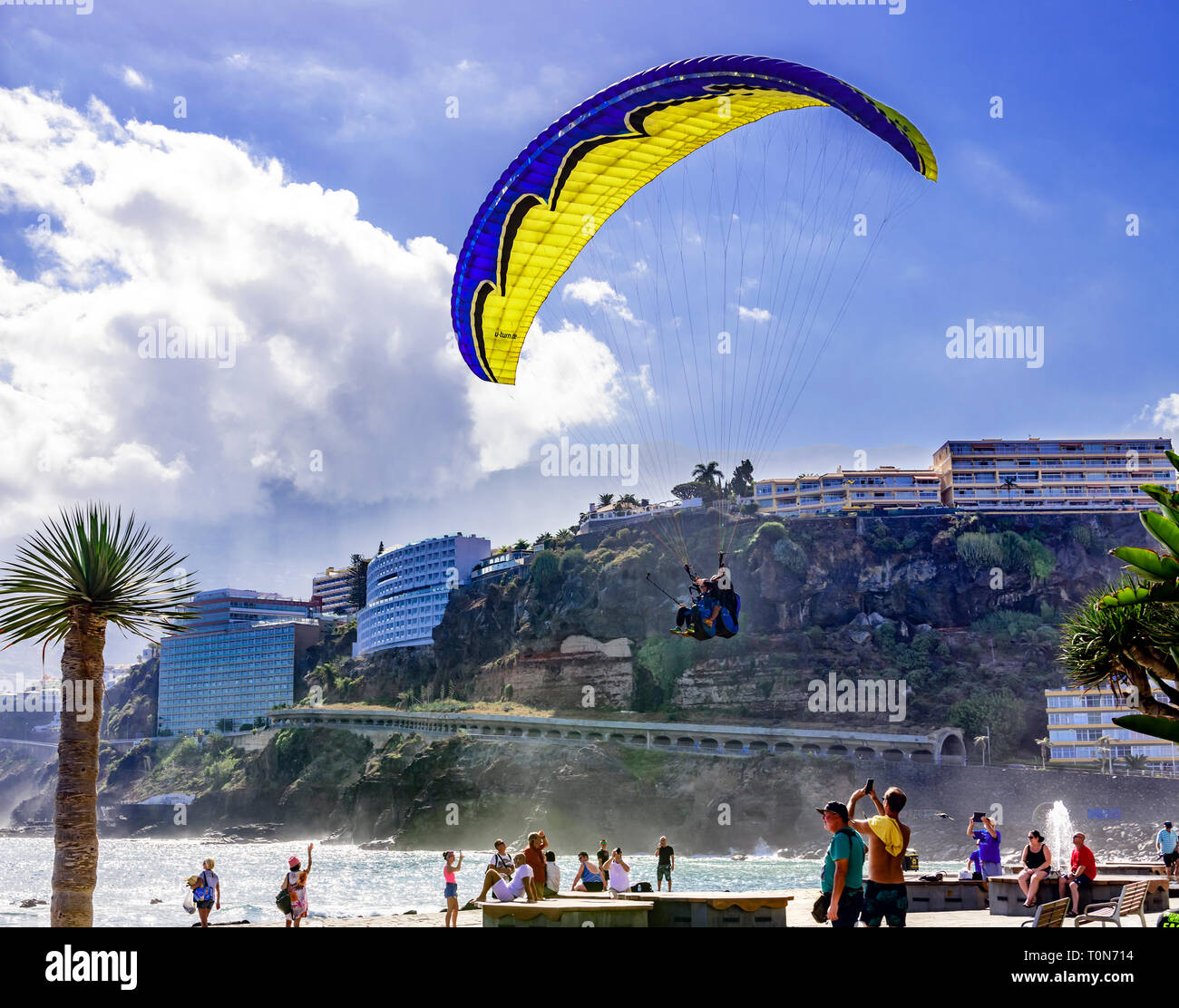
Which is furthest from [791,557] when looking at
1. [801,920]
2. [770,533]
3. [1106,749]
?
[801,920]

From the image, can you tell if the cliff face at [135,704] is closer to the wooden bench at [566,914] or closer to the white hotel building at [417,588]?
the white hotel building at [417,588]

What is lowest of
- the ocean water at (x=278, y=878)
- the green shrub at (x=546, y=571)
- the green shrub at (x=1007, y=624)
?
the ocean water at (x=278, y=878)

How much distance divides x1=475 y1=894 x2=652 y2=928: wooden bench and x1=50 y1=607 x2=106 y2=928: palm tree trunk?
18.1 ft

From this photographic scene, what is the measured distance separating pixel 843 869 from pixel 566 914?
3.36 m

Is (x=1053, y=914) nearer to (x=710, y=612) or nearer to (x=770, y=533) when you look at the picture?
(x=710, y=612)

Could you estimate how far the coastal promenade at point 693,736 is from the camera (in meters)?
85.9

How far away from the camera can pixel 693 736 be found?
3671 inches

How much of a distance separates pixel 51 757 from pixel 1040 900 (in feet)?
670

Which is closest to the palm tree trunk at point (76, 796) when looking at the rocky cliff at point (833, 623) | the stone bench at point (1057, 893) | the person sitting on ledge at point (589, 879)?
the person sitting on ledge at point (589, 879)

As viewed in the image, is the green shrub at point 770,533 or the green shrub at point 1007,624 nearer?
the green shrub at point 1007,624

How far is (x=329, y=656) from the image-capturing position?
147000mm

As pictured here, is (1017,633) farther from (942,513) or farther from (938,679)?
(942,513)

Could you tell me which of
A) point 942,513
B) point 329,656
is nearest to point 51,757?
point 329,656
